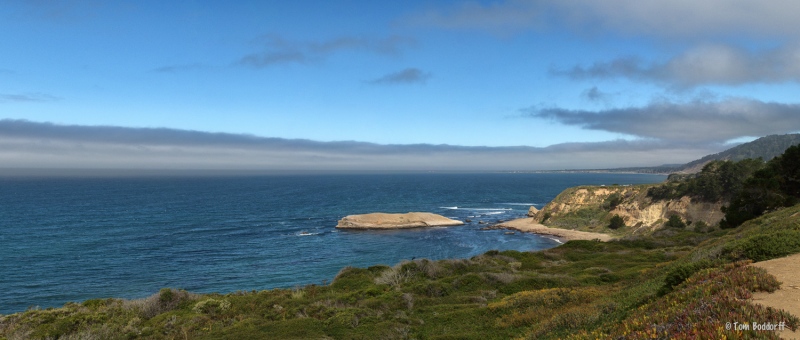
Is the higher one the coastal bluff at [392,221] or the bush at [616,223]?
the bush at [616,223]

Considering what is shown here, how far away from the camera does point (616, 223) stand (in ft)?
251

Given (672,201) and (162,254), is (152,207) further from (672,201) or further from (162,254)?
(672,201)

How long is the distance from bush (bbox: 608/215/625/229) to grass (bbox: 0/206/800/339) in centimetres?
5210

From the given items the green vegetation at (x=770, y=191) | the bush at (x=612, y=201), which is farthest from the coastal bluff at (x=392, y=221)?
the green vegetation at (x=770, y=191)

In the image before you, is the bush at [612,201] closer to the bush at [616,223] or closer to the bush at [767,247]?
the bush at [616,223]

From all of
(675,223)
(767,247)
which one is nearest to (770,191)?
(675,223)

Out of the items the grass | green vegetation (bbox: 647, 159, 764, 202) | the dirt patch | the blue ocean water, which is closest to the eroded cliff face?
green vegetation (bbox: 647, 159, 764, 202)

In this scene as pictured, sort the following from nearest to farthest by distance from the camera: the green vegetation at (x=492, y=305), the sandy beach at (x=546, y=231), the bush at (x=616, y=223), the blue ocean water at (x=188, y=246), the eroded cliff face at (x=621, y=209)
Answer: the green vegetation at (x=492, y=305) → the blue ocean water at (x=188, y=246) → the eroded cliff face at (x=621, y=209) → the sandy beach at (x=546, y=231) → the bush at (x=616, y=223)

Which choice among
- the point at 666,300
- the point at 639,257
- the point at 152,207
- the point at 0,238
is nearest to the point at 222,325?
the point at 666,300

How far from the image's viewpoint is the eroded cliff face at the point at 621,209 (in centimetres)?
6631

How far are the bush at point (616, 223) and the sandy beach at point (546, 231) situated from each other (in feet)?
14.5

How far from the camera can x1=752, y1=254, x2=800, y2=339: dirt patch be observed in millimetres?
6914

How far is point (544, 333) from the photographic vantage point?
11.3 meters

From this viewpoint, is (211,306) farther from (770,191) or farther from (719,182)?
(719,182)
